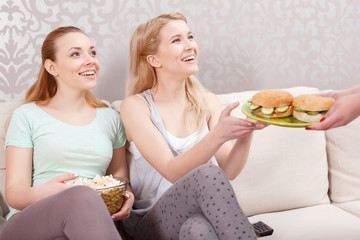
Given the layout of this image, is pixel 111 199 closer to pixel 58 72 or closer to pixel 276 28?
pixel 58 72

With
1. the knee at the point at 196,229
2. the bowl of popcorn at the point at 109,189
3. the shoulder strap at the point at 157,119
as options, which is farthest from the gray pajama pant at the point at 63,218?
the shoulder strap at the point at 157,119

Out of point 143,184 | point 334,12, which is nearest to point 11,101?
point 143,184

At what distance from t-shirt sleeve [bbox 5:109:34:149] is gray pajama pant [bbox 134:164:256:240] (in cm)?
59

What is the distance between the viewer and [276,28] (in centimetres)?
251

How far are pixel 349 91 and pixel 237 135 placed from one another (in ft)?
1.65

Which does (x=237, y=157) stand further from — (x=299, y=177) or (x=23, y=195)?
(x=23, y=195)

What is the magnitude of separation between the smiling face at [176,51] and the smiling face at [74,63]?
295 mm

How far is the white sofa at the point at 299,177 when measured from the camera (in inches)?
80.0

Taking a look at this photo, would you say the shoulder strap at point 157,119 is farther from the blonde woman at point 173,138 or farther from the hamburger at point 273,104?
the hamburger at point 273,104

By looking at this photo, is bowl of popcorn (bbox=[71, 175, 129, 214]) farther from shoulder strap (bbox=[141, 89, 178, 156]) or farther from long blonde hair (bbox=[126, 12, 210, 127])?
long blonde hair (bbox=[126, 12, 210, 127])

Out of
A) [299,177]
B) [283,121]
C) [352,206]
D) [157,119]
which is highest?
[283,121]

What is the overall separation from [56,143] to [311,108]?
39.2 inches

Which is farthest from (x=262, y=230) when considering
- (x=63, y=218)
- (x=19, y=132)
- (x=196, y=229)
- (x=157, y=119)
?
(x=19, y=132)

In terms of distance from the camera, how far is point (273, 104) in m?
1.57
